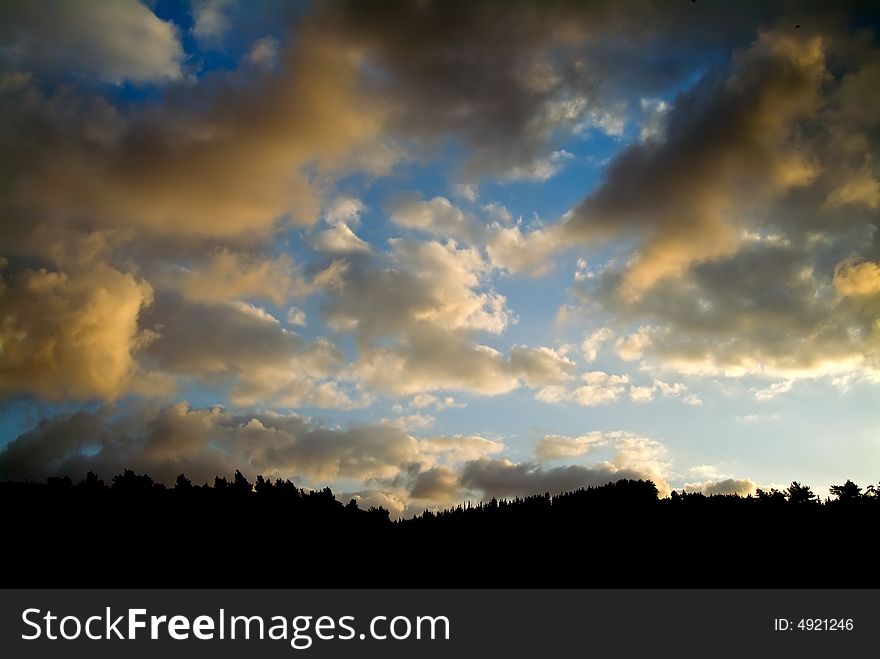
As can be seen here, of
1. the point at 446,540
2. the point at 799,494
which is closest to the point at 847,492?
the point at 799,494

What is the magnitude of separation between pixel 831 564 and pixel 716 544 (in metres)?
10.6

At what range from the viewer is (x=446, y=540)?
96.7m

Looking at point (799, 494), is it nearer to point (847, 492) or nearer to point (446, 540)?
point (847, 492)

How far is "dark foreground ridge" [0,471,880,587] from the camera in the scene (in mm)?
63125

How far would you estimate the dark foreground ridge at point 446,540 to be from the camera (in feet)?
207

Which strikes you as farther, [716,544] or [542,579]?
[542,579]

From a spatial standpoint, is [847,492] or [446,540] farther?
[446,540]
